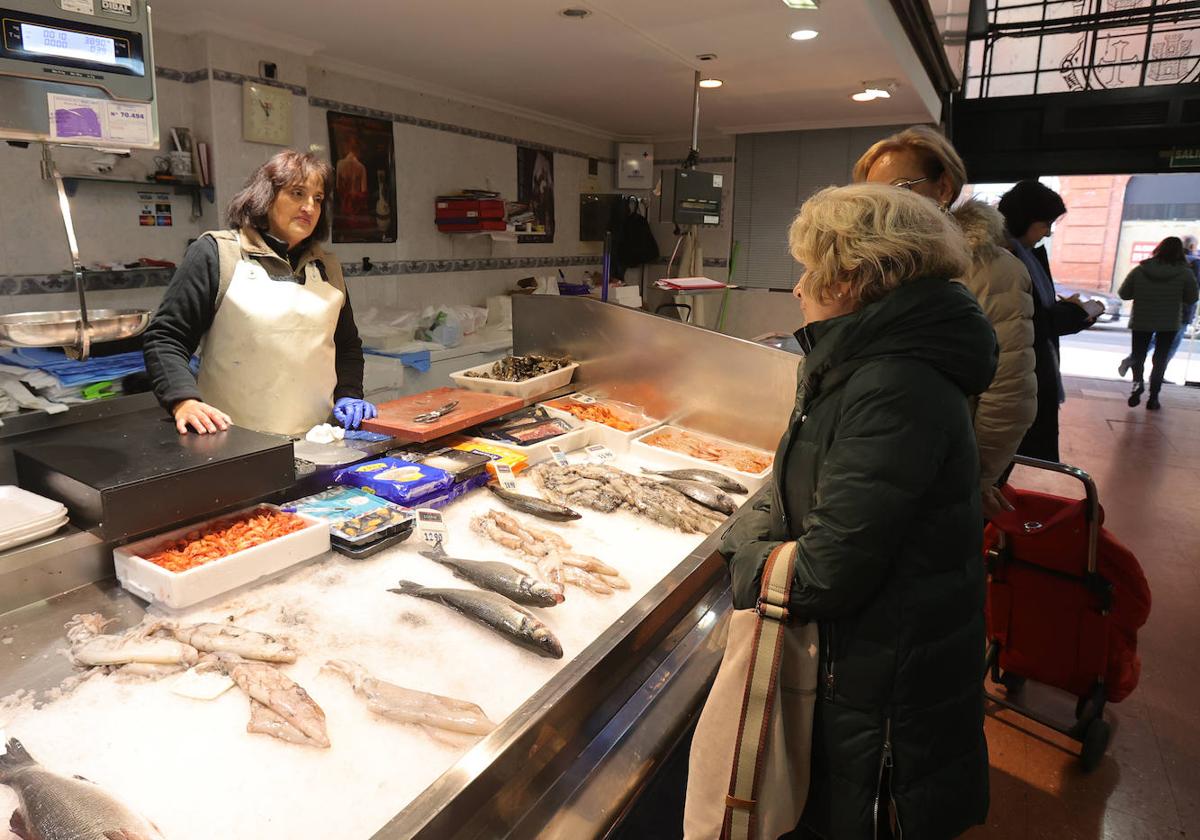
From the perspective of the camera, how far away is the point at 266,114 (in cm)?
461

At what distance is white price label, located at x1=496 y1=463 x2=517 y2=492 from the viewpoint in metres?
2.30

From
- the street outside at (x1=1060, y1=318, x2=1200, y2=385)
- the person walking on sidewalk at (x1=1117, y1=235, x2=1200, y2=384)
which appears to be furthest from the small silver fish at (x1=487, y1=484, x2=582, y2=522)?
the person walking on sidewalk at (x1=1117, y1=235, x2=1200, y2=384)

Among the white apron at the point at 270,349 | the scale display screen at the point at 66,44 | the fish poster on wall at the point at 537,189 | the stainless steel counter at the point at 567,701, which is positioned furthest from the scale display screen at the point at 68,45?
the fish poster on wall at the point at 537,189

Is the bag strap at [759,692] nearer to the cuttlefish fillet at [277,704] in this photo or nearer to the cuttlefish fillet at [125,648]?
the cuttlefish fillet at [277,704]

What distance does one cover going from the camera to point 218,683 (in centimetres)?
131

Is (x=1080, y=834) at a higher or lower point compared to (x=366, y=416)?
lower

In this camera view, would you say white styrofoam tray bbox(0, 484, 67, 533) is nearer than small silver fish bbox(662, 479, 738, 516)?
Yes

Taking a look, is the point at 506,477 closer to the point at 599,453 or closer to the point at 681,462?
the point at 599,453

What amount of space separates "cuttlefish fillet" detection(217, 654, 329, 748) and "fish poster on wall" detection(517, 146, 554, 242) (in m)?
6.22

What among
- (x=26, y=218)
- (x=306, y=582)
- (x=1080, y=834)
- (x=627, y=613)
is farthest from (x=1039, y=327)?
(x=26, y=218)

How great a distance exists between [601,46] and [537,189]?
298cm

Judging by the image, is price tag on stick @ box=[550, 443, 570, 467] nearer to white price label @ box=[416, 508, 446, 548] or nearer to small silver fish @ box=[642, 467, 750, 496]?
small silver fish @ box=[642, 467, 750, 496]

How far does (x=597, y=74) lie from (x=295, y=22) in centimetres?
211

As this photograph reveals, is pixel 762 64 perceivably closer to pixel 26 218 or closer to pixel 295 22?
pixel 295 22
